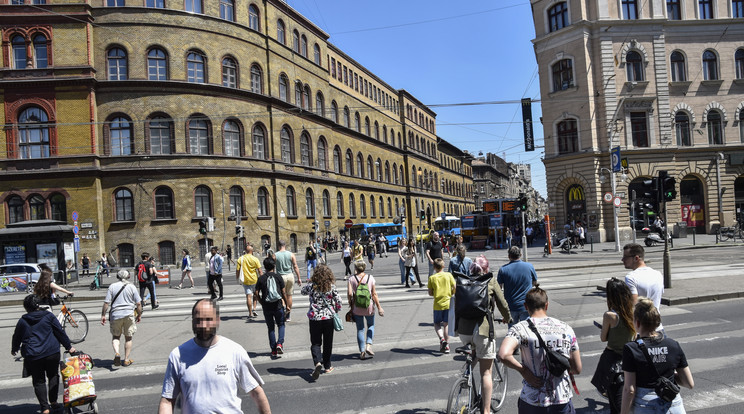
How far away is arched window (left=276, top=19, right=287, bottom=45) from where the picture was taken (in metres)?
39.2

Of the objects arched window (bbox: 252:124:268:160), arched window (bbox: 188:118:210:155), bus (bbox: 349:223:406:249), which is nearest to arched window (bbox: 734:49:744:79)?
bus (bbox: 349:223:406:249)

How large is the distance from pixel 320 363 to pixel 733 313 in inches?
336

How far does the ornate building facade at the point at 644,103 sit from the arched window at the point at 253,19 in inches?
825

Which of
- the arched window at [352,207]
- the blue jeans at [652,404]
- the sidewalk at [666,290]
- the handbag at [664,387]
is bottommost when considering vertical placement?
the sidewalk at [666,290]

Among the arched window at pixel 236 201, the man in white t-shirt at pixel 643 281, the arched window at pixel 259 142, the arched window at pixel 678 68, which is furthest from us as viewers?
the arched window at pixel 259 142

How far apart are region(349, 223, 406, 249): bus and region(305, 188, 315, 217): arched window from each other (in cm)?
413

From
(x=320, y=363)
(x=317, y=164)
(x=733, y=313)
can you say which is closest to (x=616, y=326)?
(x=320, y=363)

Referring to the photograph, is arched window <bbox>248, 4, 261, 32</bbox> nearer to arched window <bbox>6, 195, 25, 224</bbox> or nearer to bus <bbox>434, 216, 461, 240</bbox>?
arched window <bbox>6, 195, 25, 224</bbox>

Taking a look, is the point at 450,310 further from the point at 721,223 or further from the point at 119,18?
the point at 721,223

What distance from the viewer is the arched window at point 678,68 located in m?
34.4

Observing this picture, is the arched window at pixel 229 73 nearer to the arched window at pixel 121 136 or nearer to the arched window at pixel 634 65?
the arched window at pixel 121 136

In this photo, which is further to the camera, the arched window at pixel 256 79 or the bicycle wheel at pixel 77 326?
the arched window at pixel 256 79

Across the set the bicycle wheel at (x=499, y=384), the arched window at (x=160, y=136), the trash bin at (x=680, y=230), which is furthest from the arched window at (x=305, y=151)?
the bicycle wheel at (x=499, y=384)

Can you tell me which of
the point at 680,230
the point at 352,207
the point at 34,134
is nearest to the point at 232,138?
the point at 34,134
